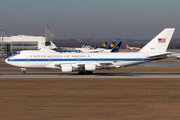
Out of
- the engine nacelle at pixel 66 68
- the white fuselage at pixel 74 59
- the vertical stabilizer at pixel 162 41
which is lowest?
the engine nacelle at pixel 66 68

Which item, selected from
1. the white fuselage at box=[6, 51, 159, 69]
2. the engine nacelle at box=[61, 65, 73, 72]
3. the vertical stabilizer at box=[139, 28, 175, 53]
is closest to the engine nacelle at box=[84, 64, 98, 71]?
the white fuselage at box=[6, 51, 159, 69]

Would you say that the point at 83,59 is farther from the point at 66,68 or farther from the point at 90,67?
the point at 66,68

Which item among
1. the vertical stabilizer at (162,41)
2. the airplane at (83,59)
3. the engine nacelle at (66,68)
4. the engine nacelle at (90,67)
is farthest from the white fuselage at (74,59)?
the vertical stabilizer at (162,41)

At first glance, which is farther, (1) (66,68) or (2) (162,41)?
(2) (162,41)

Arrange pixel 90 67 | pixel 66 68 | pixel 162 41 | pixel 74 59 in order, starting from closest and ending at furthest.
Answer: pixel 66 68
pixel 90 67
pixel 74 59
pixel 162 41

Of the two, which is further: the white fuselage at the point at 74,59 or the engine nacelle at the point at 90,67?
the white fuselage at the point at 74,59

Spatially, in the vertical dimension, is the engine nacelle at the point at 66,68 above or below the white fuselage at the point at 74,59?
below

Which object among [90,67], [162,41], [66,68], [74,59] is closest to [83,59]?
[74,59]

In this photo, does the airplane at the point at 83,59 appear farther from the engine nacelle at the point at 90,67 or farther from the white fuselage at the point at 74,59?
the engine nacelle at the point at 90,67

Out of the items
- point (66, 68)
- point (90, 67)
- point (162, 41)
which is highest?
point (162, 41)

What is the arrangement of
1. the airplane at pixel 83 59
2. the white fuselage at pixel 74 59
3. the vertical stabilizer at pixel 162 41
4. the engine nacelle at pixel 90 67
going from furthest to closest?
the vertical stabilizer at pixel 162 41 < the white fuselage at pixel 74 59 < the airplane at pixel 83 59 < the engine nacelle at pixel 90 67
